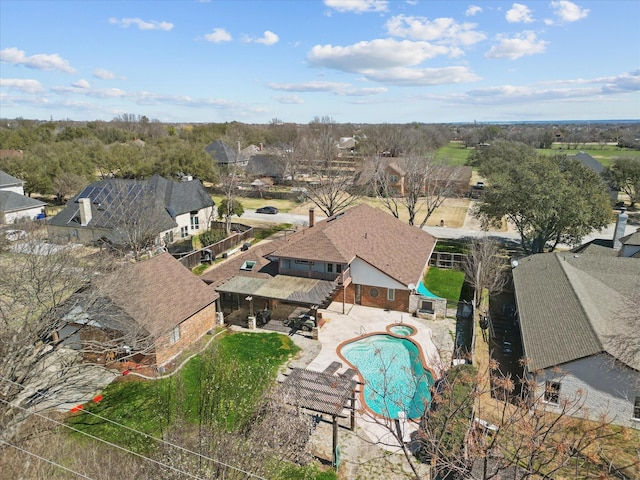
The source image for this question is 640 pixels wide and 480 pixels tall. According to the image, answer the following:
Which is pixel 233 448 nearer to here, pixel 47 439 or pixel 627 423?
pixel 47 439

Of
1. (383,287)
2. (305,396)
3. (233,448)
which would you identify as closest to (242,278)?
(383,287)

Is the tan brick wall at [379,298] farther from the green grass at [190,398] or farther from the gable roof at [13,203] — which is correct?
the gable roof at [13,203]

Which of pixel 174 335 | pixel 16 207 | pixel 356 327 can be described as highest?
pixel 16 207

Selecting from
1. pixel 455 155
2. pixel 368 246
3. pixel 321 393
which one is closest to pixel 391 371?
pixel 321 393

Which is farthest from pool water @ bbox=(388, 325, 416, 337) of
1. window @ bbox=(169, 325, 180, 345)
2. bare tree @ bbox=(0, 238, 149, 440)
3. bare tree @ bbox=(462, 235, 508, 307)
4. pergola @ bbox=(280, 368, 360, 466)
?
bare tree @ bbox=(0, 238, 149, 440)

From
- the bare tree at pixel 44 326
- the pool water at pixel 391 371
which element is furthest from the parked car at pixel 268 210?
the bare tree at pixel 44 326

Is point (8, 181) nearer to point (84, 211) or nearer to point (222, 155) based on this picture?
point (84, 211)

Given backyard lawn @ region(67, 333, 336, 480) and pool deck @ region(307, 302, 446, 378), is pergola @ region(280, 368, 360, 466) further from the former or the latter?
pool deck @ region(307, 302, 446, 378)
